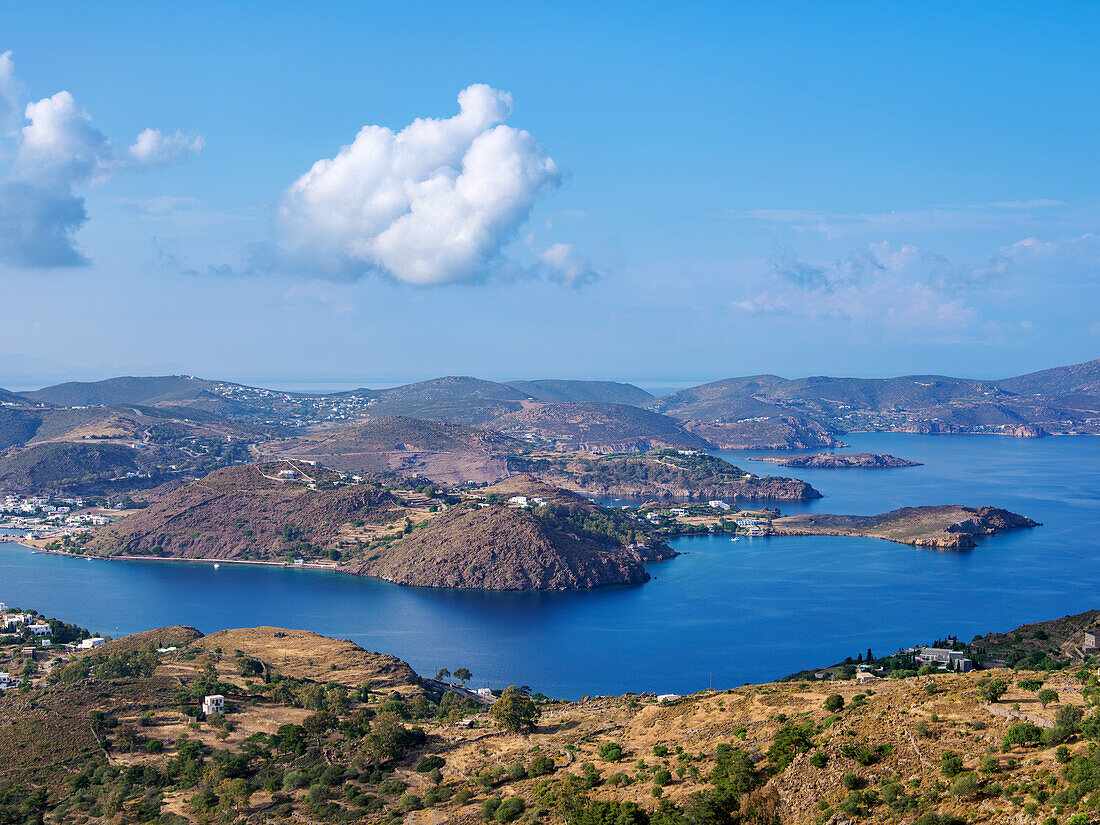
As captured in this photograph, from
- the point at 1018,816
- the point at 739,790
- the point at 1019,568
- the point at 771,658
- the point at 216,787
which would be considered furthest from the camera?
the point at 1019,568

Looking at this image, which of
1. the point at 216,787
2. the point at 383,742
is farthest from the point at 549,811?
the point at 216,787

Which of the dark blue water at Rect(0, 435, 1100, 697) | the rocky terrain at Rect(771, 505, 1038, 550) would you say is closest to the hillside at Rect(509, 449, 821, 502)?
the rocky terrain at Rect(771, 505, 1038, 550)

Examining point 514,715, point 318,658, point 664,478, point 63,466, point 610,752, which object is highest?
point 63,466

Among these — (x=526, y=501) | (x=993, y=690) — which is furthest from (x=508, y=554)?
(x=993, y=690)

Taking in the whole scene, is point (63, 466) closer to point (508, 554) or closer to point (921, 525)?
point (508, 554)

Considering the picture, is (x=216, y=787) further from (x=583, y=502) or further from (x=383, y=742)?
(x=583, y=502)
